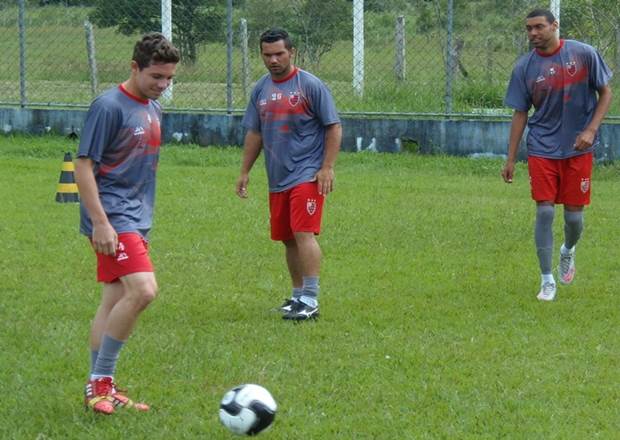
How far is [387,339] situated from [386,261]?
2.37m

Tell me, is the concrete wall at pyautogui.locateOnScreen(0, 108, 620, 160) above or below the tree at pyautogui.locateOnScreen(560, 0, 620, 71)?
below

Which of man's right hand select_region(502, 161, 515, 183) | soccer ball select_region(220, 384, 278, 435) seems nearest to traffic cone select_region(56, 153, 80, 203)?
man's right hand select_region(502, 161, 515, 183)

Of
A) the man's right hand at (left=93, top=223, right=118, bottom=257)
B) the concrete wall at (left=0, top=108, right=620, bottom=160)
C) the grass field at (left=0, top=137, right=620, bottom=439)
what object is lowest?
the grass field at (left=0, top=137, right=620, bottom=439)

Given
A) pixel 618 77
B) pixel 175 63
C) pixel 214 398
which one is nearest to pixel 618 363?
pixel 214 398

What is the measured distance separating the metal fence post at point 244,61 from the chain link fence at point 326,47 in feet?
0.06

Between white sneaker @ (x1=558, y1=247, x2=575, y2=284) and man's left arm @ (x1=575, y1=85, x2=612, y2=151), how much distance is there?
2.69 feet

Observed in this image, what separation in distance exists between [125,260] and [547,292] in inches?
138

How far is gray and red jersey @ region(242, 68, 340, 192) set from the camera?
7.92 m

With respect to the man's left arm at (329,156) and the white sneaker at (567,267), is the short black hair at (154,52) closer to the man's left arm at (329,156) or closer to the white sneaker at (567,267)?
the man's left arm at (329,156)

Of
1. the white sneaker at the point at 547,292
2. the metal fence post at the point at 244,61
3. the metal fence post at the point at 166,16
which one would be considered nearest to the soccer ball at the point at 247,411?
the white sneaker at the point at 547,292

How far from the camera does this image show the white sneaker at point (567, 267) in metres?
8.86

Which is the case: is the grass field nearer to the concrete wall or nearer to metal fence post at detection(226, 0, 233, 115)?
the concrete wall

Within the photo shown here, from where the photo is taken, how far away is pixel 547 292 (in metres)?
8.39

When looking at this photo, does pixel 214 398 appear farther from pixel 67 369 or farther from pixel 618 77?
pixel 618 77
